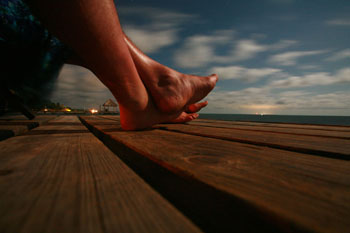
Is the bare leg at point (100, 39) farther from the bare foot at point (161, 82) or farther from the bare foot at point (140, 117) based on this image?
the bare foot at point (161, 82)

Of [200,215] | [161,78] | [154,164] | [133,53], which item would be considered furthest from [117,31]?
[200,215]

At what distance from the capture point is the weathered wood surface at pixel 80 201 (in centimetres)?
15

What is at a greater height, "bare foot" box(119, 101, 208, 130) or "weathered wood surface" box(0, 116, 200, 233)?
"bare foot" box(119, 101, 208, 130)

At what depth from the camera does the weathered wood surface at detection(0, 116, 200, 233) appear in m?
0.15

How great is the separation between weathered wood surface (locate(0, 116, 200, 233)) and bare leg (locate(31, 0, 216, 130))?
1.25 feet

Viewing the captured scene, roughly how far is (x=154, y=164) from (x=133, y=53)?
0.70 meters

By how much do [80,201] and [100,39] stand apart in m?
Answer: 0.50

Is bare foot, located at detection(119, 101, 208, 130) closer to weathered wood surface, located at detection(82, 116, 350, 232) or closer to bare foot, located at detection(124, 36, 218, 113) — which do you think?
bare foot, located at detection(124, 36, 218, 113)

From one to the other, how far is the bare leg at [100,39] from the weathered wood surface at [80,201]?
38 cm

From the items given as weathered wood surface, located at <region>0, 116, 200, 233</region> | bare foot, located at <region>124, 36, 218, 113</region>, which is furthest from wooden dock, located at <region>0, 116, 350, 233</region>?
bare foot, located at <region>124, 36, 218, 113</region>

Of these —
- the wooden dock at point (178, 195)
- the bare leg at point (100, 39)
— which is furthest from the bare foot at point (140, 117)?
the wooden dock at point (178, 195)

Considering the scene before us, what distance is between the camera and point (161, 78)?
95 centimetres

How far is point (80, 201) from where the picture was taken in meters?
0.18

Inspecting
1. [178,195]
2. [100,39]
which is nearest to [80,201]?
[178,195]
